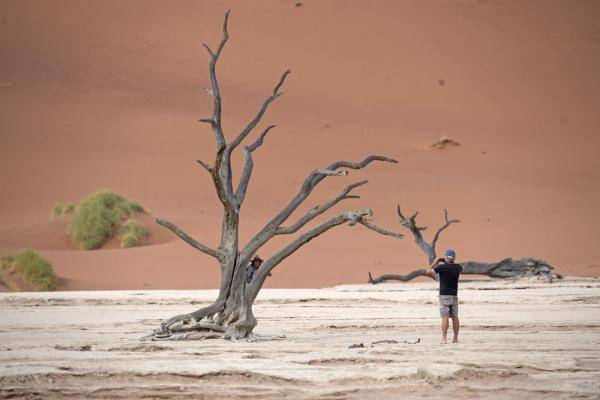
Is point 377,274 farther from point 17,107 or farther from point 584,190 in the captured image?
point 17,107

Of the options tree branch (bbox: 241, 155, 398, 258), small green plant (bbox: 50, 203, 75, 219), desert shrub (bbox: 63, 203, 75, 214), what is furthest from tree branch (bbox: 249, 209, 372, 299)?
desert shrub (bbox: 63, 203, 75, 214)

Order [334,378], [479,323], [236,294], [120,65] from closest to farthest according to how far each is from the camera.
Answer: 1. [334,378]
2. [236,294]
3. [479,323]
4. [120,65]

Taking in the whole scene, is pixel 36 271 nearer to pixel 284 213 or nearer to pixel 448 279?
pixel 284 213

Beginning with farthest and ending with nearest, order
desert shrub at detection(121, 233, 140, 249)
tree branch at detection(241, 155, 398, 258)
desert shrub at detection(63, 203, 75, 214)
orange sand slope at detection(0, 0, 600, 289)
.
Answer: desert shrub at detection(63, 203, 75, 214), desert shrub at detection(121, 233, 140, 249), orange sand slope at detection(0, 0, 600, 289), tree branch at detection(241, 155, 398, 258)

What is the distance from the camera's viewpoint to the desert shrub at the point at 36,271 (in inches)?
934

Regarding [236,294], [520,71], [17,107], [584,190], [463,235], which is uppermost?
[520,71]

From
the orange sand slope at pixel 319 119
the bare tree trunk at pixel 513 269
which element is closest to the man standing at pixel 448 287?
the bare tree trunk at pixel 513 269

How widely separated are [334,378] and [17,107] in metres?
36.7

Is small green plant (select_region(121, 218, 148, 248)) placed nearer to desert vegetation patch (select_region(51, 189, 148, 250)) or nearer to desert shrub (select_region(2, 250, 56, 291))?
desert vegetation patch (select_region(51, 189, 148, 250))

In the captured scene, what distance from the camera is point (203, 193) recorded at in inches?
1425

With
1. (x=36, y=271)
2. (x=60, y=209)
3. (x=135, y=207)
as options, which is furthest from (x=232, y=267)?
(x=60, y=209)

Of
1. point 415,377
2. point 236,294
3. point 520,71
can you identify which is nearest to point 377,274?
point 236,294

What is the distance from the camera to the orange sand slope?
2878 centimetres

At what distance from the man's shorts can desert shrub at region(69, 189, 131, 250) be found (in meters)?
19.8
